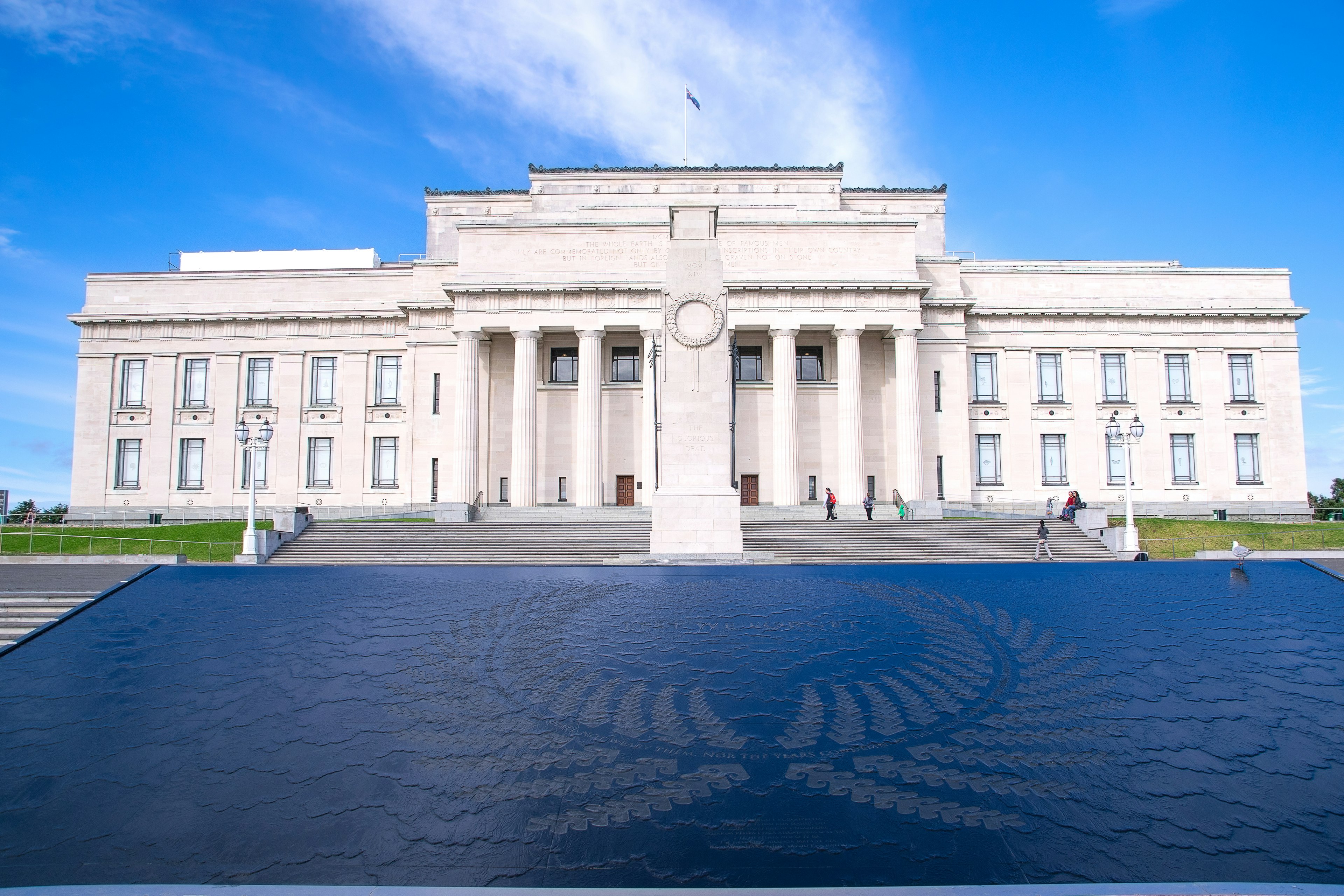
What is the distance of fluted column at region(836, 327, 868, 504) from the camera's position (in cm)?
4025

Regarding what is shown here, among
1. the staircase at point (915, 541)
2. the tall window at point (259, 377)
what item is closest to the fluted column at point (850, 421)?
the staircase at point (915, 541)

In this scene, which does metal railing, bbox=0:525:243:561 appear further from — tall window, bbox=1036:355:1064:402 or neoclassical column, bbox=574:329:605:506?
tall window, bbox=1036:355:1064:402

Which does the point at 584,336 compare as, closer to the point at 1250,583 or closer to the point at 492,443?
the point at 492,443

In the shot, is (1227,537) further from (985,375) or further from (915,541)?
(985,375)

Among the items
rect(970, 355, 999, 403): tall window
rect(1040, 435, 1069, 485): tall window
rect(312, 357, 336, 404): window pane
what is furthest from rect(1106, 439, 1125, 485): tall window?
rect(312, 357, 336, 404): window pane

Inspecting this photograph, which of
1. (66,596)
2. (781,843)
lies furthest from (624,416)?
(781,843)

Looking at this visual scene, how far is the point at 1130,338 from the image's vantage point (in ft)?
150

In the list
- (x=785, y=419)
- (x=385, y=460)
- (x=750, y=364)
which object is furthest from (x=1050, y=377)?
(x=385, y=460)

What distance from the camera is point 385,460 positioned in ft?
153

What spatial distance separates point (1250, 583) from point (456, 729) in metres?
12.1

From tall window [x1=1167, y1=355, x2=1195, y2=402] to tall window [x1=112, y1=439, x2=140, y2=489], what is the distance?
206ft

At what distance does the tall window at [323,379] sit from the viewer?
4697 cm

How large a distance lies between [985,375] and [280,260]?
47511 millimetres

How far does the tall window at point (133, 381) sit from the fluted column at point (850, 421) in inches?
1660
